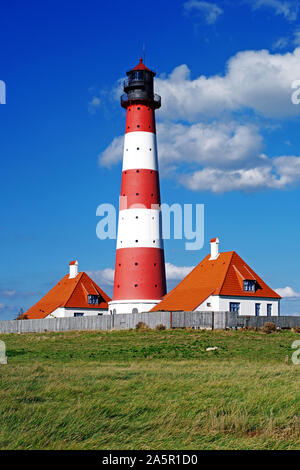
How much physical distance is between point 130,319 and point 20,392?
33252mm

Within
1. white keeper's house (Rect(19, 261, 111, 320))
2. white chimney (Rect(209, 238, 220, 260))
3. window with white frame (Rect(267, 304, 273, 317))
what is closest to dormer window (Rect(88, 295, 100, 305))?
white keeper's house (Rect(19, 261, 111, 320))

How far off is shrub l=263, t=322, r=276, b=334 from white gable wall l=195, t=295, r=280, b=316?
15.6 feet

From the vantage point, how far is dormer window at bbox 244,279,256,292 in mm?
49872

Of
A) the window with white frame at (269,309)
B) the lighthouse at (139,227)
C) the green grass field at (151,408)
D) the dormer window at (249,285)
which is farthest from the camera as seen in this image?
the window with white frame at (269,309)

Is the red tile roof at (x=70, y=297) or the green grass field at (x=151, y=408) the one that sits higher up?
the red tile roof at (x=70, y=297)

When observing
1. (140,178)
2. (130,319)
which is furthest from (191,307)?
(140,178)

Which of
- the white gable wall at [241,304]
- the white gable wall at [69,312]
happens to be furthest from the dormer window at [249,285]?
the white gable wall at [69,312]

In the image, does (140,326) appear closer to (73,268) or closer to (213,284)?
(213,284)

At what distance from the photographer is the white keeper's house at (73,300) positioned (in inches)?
2271

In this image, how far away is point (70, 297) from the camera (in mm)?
58000

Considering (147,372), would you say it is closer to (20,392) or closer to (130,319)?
(20,392)

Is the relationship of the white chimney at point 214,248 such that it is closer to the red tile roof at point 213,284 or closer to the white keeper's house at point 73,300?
the red tile roof at point 213,284

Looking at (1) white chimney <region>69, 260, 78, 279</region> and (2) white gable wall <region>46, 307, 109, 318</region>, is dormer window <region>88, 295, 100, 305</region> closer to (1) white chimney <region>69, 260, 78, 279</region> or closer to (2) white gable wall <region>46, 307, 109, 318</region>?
(2) white gable wall <region>46, 307, 109, 318</region>

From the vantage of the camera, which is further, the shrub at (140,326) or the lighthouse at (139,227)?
the lighthouse at (139,227)
